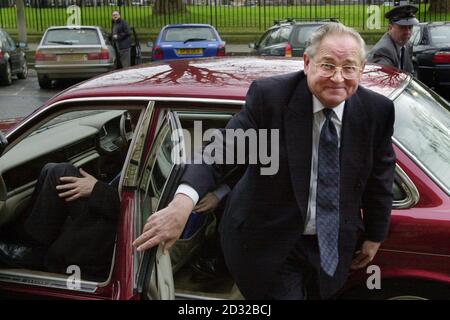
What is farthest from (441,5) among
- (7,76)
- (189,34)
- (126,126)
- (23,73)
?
(126,126)

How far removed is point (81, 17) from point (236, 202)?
24.4 metres

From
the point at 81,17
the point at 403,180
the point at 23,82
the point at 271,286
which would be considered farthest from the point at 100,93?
the point at 81,17

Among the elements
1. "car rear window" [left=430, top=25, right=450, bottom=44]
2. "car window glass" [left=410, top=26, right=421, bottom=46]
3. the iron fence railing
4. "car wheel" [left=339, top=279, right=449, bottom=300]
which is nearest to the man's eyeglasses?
"car wheel" [left=339, top=279, right=449, bottom=300]

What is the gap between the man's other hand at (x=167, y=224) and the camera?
2.05 metres

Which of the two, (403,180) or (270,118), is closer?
(270,118)

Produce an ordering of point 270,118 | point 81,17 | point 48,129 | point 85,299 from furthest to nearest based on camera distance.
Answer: point 81,17 → point 48,129 → point 85,299 → point 270,118

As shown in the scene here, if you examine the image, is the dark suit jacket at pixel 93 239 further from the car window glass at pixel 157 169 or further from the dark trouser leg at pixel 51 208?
the car window glass at pixel 157 169

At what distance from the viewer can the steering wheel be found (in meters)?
3.29

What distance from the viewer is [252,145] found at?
7.15ft

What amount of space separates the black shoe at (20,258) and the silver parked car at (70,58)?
36.9 feet

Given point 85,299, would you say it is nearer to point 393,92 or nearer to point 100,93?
point 100,93

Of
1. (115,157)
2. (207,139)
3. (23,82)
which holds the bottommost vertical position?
(23,82)

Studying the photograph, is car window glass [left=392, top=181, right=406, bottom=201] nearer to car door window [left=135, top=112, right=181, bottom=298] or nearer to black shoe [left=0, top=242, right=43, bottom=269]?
car door window [left=135, top=112, right=181, bottom=298]

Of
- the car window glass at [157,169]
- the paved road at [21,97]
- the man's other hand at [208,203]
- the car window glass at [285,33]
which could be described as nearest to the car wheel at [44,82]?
the paved road at [21,97]
